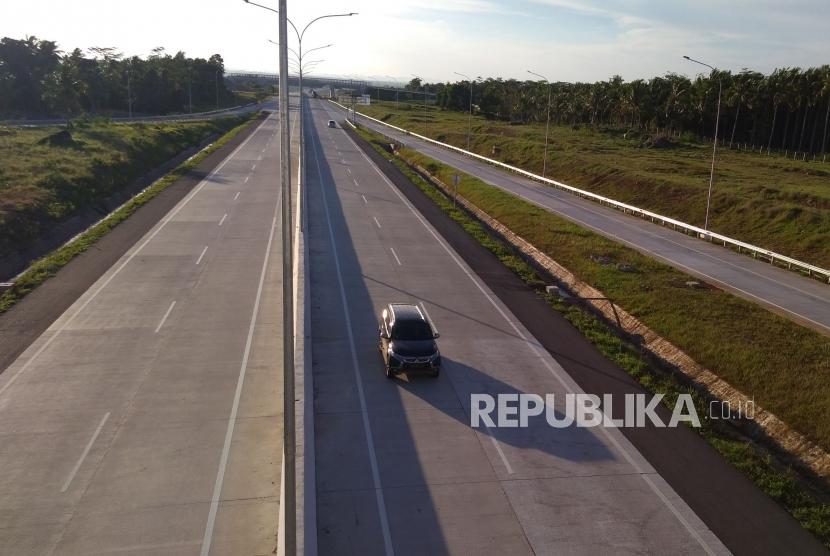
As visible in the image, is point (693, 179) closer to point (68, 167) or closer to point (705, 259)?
point (705, 259)

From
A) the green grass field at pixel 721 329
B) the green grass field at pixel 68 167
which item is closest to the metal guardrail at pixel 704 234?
the green grass field at pixel 721 329

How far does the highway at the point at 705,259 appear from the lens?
2592cm

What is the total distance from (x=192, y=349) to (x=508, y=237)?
2207 centimetres

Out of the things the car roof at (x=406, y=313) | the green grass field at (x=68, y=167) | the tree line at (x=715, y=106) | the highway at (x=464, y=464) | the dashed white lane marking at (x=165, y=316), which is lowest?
the highway at (x=464, y=464)

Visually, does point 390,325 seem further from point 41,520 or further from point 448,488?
point 41,520

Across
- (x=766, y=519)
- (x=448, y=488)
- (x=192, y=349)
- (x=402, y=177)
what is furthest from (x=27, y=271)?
(x=402, y=177)

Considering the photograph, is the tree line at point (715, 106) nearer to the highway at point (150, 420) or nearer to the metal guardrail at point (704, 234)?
the metal guardrail at point (704, 234)

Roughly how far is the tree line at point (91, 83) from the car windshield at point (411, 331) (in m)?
89.7

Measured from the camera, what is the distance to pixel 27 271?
88.2 feet

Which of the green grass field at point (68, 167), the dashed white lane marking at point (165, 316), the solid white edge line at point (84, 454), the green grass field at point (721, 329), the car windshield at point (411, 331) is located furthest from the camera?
the green grass field at point (68, 167)

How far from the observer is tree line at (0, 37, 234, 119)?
93.1 meters

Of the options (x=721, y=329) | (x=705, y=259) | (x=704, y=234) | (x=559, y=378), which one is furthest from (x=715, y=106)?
(x=559, y=378)

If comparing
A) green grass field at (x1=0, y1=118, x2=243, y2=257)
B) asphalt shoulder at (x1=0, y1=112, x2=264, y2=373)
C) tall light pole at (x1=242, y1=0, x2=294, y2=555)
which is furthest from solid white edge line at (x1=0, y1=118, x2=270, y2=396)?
tall light pole at (x1=242, y1=0, x2=294, y2=555)

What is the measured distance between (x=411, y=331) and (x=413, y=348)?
61cm
